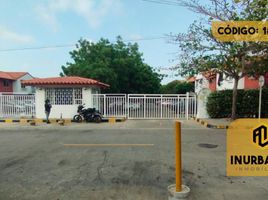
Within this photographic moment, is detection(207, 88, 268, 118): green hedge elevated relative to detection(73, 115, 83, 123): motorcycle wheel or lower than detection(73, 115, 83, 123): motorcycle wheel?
elevated

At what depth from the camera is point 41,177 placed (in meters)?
5.69

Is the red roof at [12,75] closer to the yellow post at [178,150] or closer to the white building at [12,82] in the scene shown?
the white building at [12,82]

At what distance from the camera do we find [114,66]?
29.5 meters

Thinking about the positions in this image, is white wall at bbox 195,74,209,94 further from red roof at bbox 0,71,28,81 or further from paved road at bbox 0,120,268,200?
red roof at bbox 0,71,28,81

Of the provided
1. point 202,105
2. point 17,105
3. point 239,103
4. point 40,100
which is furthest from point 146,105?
point 17,105

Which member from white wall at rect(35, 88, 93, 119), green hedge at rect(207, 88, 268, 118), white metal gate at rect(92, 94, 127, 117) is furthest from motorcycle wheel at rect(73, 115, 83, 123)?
green hedge at rect(207, 88, 268, 118)

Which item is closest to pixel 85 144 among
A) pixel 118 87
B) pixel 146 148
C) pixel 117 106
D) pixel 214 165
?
pixel 146 148

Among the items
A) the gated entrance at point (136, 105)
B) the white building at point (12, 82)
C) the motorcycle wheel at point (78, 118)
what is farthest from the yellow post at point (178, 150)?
the white building at point (12, 82)

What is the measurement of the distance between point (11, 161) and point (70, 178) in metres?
2.40

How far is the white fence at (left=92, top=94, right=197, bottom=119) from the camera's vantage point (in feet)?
58.0

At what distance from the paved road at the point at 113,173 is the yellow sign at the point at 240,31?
572 cm

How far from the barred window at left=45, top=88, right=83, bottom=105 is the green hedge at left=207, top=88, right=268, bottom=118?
8929 mm

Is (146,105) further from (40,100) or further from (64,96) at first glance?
(40,100)

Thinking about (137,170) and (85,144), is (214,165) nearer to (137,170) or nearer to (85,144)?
(137,170)
